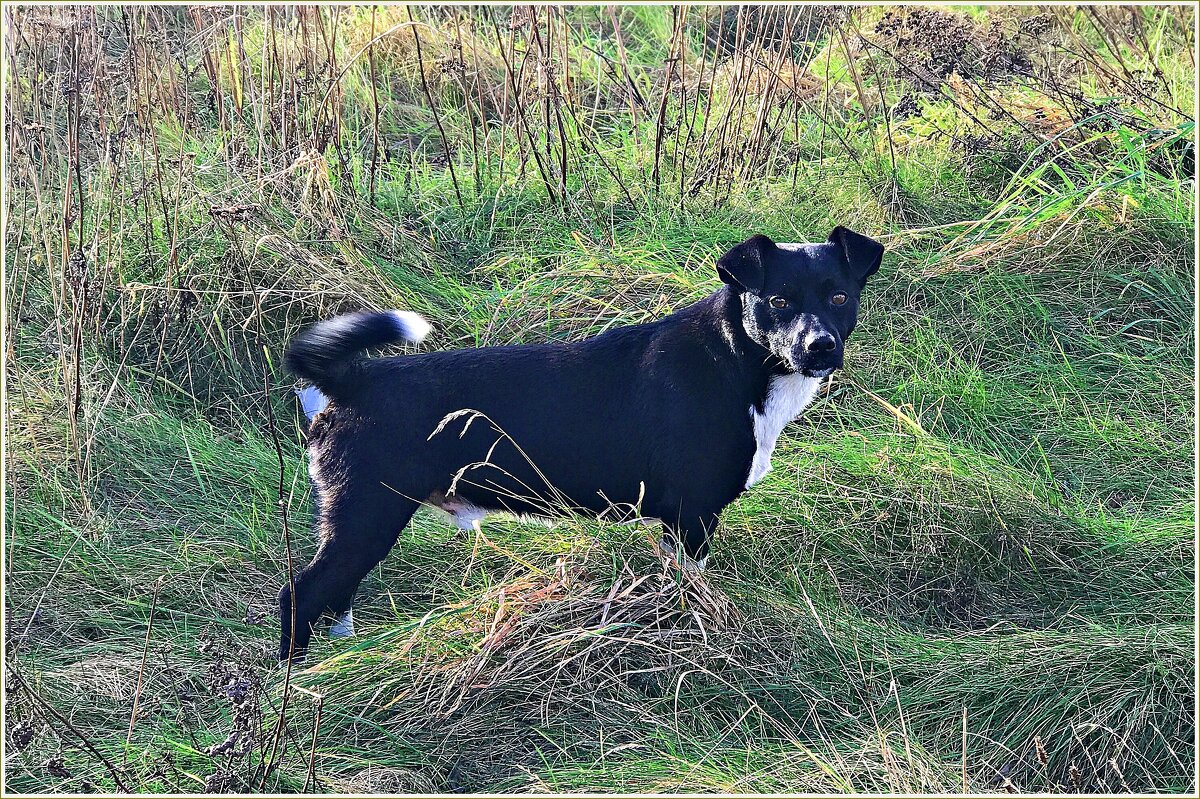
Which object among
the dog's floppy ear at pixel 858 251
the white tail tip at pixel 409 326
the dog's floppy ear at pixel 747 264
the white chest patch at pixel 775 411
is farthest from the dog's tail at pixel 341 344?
the dog's floppy ear at pixel 858 251

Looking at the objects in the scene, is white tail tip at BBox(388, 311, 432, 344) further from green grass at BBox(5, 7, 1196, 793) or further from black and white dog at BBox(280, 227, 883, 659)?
green grass at BBox(5, 7, 1196, 793)

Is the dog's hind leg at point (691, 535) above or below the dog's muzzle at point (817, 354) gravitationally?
below

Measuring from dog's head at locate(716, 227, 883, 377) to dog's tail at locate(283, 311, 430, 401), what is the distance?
0.88 metres

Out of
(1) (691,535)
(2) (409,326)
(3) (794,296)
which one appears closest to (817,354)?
(3) (794,296)

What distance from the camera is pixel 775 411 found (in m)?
3.38

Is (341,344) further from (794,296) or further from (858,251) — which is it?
(858,251)

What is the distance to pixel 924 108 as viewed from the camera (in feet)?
18.0

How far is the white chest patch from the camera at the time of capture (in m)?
3.36

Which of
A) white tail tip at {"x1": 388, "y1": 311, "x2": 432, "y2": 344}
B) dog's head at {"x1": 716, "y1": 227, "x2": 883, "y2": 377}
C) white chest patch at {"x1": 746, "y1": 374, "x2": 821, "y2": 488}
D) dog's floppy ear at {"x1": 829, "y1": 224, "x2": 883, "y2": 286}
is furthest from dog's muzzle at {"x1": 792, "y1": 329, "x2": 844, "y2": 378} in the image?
white tail tip at {"x1": 388, "y1": 311, "x2": 432, "y2": 344}

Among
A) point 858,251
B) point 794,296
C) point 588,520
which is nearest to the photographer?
point 794,296

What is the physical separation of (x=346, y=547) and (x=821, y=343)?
4.43 feet

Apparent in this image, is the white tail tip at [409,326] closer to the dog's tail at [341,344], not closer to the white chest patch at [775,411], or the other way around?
the dog's tail at [341,344]

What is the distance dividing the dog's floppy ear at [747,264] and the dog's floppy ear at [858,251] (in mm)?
235

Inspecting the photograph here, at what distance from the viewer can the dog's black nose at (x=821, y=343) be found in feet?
10.2
